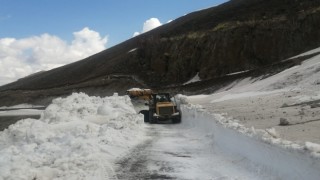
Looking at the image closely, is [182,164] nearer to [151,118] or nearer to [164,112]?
[164,112]

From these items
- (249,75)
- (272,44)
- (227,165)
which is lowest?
(227,165)

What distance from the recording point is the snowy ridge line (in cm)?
848

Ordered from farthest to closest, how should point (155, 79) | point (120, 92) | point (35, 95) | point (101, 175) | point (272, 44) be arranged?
1. point (35, 95)
2. point (155, 79)
3. point (120, 92)
4. point (272, 44)
5. point (101, 175)

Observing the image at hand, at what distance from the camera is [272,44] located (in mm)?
76562

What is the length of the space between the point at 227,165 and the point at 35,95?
88277 millimetres

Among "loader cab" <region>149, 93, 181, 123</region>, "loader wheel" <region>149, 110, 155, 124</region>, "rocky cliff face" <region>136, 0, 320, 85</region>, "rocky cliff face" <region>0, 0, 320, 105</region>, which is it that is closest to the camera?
"loader cab" <region>149, 93, 181, 123</region>

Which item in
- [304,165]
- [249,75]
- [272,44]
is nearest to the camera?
[304,165]

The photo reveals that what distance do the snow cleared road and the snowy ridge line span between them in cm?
24

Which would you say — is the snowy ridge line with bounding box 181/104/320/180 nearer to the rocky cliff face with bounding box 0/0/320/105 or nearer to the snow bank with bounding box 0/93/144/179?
the snow bank with bounding box 0/93/144/179

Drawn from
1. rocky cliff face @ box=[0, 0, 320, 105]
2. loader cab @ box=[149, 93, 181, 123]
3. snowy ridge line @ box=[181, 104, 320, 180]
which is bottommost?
snowy ridge line @ box=[181, 104, 320, 180]

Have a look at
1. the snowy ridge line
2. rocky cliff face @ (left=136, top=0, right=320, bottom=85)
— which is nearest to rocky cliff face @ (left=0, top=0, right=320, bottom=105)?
rocky cliff face @ (left=136, top=0, right=320, bottom=85)

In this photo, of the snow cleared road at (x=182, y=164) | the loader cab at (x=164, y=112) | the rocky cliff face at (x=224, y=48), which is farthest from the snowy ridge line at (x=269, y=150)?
the rocky cliff face at (x=224, y=48)

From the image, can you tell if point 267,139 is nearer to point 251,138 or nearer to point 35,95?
point 251,138

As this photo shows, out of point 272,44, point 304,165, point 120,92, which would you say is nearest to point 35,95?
point 120,92
